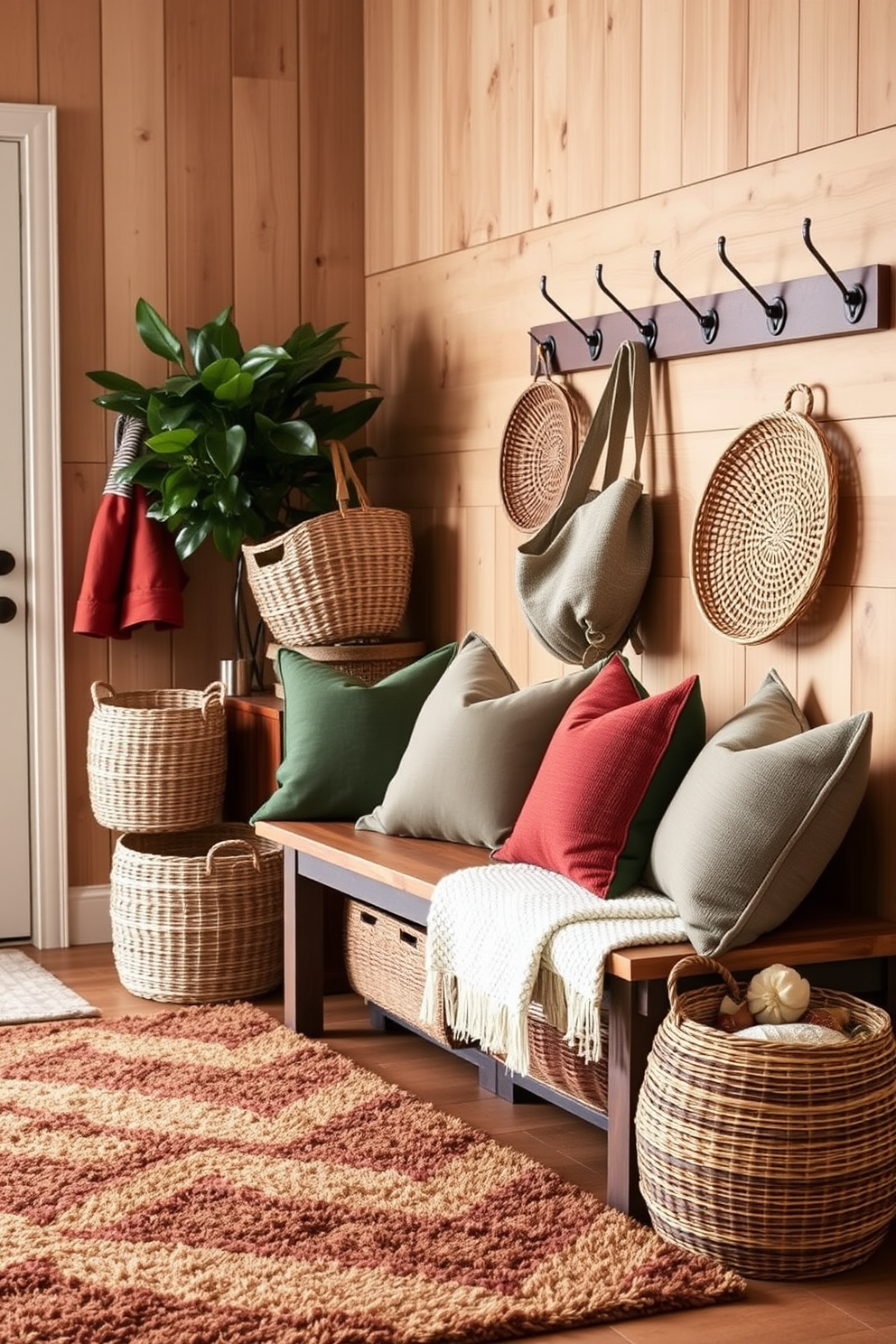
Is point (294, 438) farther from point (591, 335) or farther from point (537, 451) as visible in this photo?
point (591, 335)

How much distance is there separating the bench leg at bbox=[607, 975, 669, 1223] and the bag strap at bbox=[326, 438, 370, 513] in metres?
1.76

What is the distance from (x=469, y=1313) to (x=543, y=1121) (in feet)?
2.84

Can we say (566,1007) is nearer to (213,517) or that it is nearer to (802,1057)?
(802,1057)

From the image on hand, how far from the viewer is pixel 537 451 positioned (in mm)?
3764

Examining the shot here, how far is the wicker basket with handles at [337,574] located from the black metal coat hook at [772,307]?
51.1 inches

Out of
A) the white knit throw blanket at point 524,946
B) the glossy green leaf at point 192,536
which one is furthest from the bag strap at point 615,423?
the glossy green leaf at point 192,536

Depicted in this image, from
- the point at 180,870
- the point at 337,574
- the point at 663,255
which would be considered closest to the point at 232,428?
the point at 337,574

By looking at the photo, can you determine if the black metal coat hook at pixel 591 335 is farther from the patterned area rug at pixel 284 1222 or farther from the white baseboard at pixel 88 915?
the white baseboard at pixel 88 915

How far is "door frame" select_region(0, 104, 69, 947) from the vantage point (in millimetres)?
4383

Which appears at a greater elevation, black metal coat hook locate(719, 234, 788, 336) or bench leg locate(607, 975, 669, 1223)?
black metal coat hook locate(719, 234, 788, 336)

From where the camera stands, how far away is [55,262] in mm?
4391

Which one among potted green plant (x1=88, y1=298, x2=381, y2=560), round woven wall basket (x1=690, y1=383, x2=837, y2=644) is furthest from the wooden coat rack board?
potted green plant (x1=88, y1=298, x2=381, y2=560)

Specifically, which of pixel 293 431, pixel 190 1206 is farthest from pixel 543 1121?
pixel 293 431

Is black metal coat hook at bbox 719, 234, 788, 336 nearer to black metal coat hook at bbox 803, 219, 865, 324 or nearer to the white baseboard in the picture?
black metal coat hook at bbox 803, 219, 865, 324
